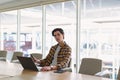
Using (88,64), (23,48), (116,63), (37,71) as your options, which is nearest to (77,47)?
(116,63)

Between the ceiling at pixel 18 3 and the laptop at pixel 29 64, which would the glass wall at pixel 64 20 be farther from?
the laptop at pixel 29 64

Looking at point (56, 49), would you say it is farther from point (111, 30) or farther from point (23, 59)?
point (111, 30)

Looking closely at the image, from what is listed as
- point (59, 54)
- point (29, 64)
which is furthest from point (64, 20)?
point (29, 64)

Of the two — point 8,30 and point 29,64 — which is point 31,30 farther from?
point 29,64

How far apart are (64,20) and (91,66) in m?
2.09

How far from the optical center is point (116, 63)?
4105 mm

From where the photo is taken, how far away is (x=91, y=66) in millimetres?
3102

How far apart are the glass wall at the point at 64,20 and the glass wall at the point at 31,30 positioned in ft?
1.10

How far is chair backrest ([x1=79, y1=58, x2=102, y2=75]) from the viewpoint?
303cm

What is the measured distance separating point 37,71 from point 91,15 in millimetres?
2350

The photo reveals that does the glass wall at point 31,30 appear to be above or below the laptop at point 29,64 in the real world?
above

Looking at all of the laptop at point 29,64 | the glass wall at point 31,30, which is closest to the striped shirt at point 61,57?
the laptop at point 29,64

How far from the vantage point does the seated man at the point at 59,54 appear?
112 inches

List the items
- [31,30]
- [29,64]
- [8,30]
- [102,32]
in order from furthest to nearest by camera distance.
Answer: [8,30], [31,30], [102,32], [29,64]
